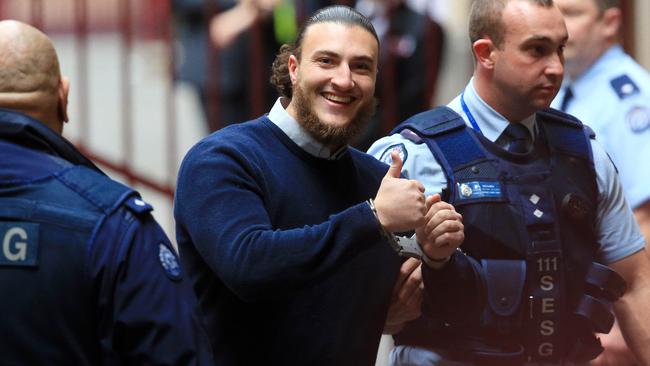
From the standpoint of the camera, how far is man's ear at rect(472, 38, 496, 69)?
372 cm

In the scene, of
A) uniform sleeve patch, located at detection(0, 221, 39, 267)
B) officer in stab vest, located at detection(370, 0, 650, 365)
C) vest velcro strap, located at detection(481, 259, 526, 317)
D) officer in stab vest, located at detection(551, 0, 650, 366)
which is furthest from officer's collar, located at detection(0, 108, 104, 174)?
officer in stab vest, located at detection(551, 0, 650, 366)

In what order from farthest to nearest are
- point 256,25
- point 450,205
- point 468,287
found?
point 256,25, point 468,287, point 450,205

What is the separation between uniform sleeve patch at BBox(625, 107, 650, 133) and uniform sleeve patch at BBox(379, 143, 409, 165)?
117cm

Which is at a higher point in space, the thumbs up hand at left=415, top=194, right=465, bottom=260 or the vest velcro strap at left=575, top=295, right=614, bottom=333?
the thumbs up hand at left=415, top=194, right=465, bottom=260

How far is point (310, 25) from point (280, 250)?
25.9 inches

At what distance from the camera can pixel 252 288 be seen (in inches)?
118

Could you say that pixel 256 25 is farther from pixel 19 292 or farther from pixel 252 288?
pixel 19 292

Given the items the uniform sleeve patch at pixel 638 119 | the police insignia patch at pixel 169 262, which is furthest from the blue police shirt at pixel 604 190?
the police insignia patch at pixel 169 262

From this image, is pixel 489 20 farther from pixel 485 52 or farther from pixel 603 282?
pixel 603 282

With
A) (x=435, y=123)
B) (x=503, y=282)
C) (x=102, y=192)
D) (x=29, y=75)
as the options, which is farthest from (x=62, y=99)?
(x=503, y=282)

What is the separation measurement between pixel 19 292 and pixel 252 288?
553 millimetres

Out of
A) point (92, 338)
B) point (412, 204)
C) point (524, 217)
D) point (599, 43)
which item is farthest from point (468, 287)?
point (599, 43)

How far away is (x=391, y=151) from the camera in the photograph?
3598mm

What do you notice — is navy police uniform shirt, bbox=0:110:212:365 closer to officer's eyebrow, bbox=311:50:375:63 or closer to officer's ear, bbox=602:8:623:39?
officer's eyebrow, bbox=311:50:375:63
